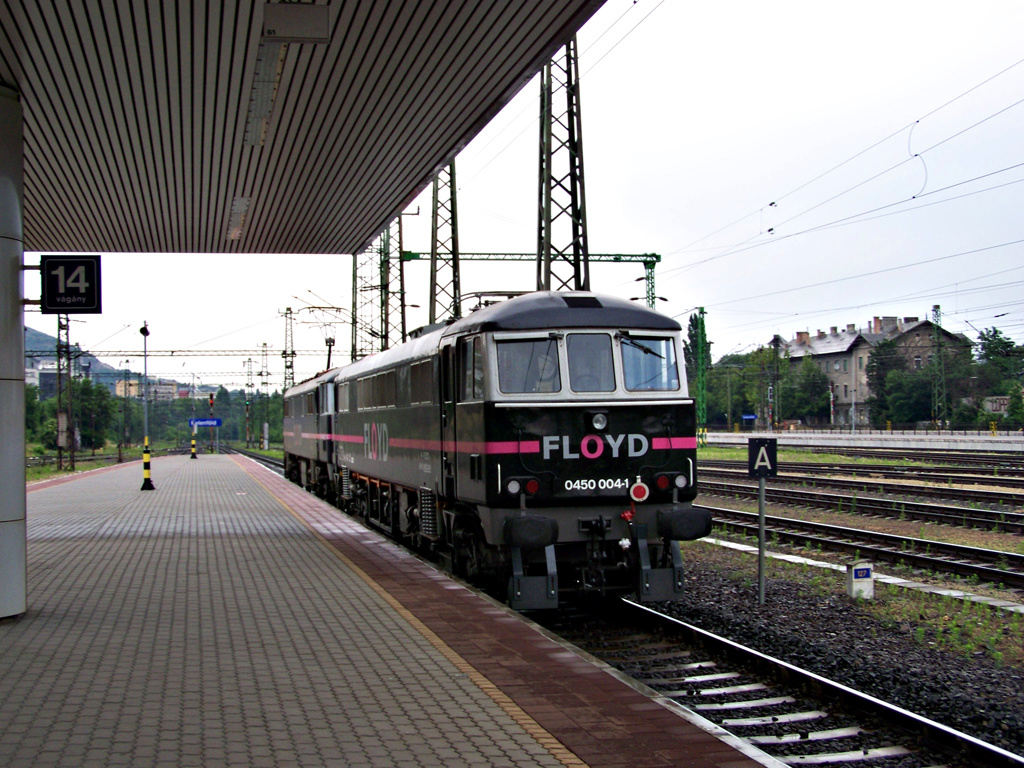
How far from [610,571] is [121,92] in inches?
288

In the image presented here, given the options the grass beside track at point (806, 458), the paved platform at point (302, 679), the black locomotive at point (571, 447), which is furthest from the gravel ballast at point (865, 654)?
the grass beside track at point (806, 458)

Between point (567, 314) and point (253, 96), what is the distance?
14.8 ft

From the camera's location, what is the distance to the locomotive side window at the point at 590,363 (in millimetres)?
9781

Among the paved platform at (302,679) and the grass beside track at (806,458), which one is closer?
the paved platform at (302,679)

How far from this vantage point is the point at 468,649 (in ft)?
25.1

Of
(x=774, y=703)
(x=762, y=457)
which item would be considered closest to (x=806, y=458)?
(x=762, y=457)

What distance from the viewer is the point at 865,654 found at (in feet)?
26.9

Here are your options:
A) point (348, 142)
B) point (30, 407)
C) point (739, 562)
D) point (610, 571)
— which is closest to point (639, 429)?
point (610, 571)

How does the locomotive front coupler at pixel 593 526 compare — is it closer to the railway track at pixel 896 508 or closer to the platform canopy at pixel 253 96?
the platform canopy at pixel 253 96

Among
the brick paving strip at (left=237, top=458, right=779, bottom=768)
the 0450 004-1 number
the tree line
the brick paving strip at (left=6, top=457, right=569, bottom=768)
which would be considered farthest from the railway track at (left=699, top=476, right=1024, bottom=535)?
the tree line

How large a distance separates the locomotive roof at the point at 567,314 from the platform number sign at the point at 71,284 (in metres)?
3.77

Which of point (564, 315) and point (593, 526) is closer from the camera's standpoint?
point (593, 526)

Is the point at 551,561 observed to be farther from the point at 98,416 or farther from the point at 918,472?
the point at 98,416

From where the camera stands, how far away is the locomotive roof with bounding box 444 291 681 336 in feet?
32.1
